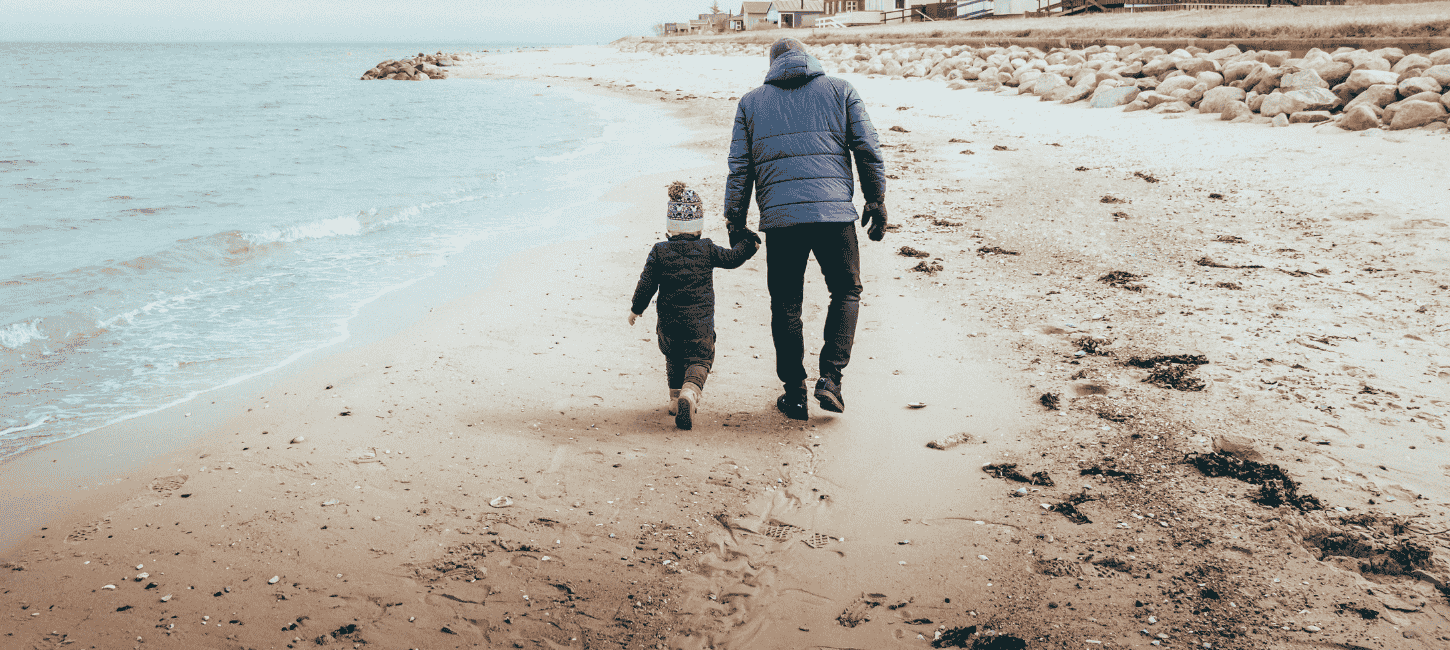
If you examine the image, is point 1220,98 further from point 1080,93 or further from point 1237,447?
point 1237,447

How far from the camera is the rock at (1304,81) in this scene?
1239 centimetres

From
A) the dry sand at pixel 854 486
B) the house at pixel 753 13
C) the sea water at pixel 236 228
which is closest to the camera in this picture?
the dry sand at pixel 854 486

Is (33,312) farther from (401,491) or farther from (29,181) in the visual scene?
(29,181)

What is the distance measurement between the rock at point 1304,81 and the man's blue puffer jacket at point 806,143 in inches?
462

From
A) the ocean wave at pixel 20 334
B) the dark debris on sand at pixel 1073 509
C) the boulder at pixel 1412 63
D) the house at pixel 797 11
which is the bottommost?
the dark debris on sand at pixel 1073 509

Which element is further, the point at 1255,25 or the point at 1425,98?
the point at 1255,25

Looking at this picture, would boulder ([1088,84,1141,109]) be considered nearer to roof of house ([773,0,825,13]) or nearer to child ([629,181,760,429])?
child ([629,181,760,429])

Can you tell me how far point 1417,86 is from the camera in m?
10.9

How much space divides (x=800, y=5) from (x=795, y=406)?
7279cm

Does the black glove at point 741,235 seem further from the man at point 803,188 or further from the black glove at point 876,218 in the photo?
the black glove at point 876,218

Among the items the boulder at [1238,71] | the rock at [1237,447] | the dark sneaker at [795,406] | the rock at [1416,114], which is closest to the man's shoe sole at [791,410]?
the dark sneaker at [795,406]

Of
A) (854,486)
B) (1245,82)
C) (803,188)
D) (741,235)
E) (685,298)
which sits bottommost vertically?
(854,486)

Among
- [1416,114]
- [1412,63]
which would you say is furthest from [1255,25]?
[1416,114]

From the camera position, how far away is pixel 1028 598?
2.88m
